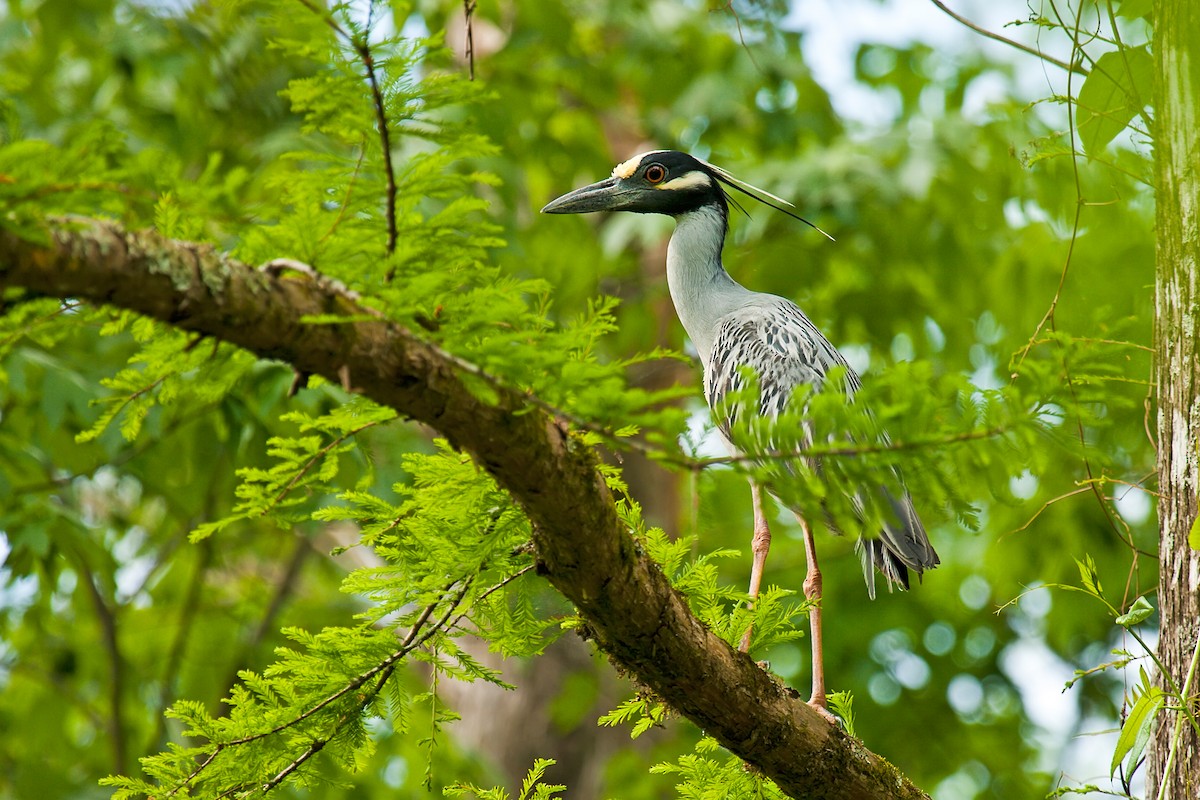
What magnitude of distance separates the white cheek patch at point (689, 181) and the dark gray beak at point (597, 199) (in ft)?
0.54

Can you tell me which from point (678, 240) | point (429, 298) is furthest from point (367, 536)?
point (678, 240)

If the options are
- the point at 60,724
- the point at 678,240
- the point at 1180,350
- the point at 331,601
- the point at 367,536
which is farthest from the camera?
the point at 331,601

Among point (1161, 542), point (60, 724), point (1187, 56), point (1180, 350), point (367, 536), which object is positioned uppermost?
point (1187, 56)

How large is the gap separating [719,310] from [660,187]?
1.99 feet

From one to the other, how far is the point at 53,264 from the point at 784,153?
24.2 feet

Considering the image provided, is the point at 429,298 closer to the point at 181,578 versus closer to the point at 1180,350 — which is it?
the point at 1180,350

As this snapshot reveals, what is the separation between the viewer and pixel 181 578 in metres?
8.31

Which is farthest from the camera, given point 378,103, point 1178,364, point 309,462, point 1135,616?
point 1178,364

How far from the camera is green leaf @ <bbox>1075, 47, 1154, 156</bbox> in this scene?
285cm

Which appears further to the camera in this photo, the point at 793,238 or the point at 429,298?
the point at 793,238

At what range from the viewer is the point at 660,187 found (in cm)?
470

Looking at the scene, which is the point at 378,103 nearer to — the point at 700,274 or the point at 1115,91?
the point at 1115,91

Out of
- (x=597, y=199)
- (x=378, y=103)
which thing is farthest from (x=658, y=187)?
(x=378, y=103)

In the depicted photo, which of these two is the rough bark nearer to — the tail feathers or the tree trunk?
the tree trunk
